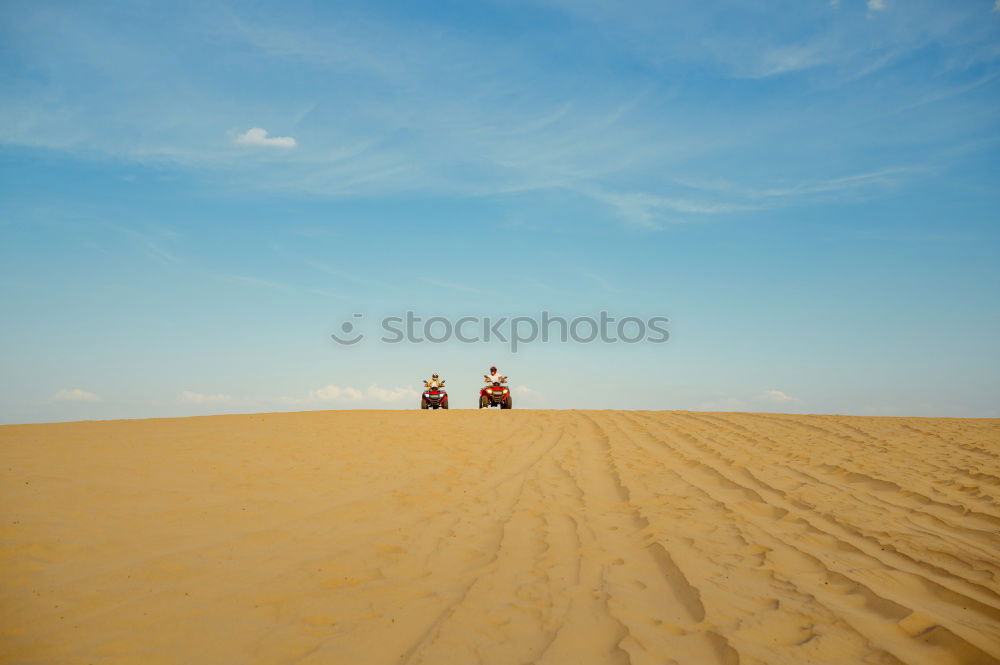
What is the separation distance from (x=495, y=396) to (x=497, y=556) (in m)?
16.8

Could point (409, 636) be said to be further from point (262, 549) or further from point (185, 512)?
point (185, 512)

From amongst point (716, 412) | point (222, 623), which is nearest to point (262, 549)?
point (222, 623)

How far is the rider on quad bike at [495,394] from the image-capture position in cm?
2170

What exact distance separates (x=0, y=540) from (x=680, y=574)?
220 inches

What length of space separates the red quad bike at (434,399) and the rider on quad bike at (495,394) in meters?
1.34

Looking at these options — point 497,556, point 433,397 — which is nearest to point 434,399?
A: point 433,397

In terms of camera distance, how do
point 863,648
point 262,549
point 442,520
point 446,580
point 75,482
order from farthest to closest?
point 75,482 < point 442,520 < point 262,549 < point 446,580 < point 863,648

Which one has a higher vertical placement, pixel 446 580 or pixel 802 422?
pixel 802 422

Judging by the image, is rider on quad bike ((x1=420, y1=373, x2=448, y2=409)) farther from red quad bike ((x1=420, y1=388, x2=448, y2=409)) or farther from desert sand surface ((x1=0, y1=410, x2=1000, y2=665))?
desert sand surface ((x1=0, y1=410, x2=1000, y2=665))

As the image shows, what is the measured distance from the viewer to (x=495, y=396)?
71.2ft

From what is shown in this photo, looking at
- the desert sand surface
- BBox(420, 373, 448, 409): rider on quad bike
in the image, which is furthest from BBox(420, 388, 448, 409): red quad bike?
the desert sand surface

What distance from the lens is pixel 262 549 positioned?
16.6 ft

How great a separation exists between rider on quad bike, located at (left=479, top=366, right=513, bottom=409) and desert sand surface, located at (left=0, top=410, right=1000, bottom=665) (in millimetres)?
11460

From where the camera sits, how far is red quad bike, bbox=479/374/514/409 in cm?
2170
